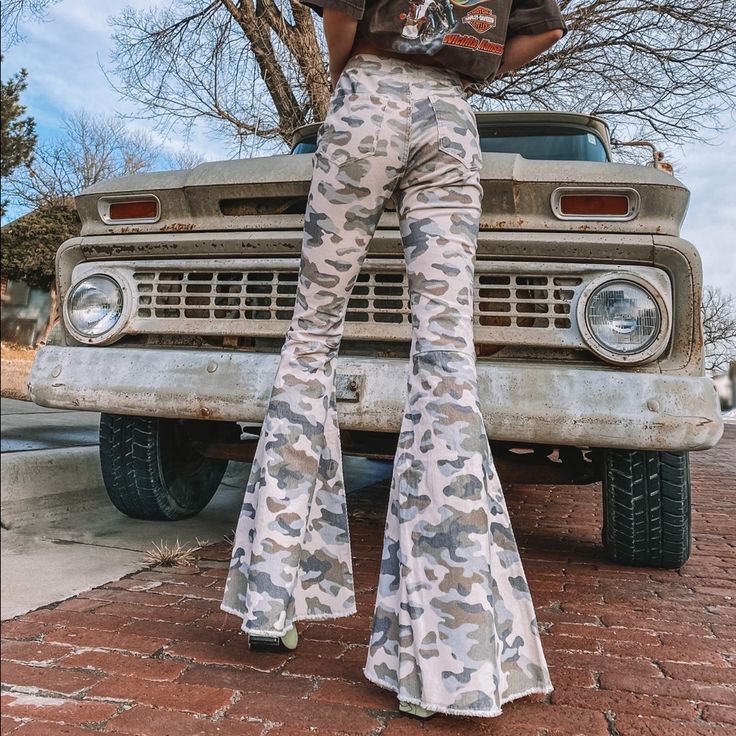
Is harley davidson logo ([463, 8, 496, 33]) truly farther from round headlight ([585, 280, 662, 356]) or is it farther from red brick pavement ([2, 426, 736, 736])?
red brick pavement ([2, 426, 736, 736])

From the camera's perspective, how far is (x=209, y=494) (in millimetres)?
3848

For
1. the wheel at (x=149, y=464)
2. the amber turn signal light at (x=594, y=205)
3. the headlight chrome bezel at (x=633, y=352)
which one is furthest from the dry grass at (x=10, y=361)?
the wheel at (x=149, y=464)

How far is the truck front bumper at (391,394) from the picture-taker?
2.42 meters

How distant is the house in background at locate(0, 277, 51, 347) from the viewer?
0.94 metres

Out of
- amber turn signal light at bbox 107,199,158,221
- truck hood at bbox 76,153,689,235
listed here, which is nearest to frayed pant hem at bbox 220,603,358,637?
truck hood at bbox 76,153,689,235

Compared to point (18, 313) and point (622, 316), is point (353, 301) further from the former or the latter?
point (18, 313)

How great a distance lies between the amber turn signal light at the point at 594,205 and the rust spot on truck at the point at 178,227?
4.46 ft

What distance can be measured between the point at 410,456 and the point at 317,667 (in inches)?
24.3

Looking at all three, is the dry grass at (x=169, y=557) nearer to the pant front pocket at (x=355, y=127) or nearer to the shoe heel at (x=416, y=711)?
the shoe heel at (x=416, y=711)

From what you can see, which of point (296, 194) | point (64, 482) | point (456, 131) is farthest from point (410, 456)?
point (64, 482)

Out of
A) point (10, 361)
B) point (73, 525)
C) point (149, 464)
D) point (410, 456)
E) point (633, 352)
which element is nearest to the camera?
point (10, 361)

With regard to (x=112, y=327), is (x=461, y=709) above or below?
below

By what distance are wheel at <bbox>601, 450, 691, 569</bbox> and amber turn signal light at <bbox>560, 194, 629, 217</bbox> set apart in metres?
0.87

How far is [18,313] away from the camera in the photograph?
3.49ft
